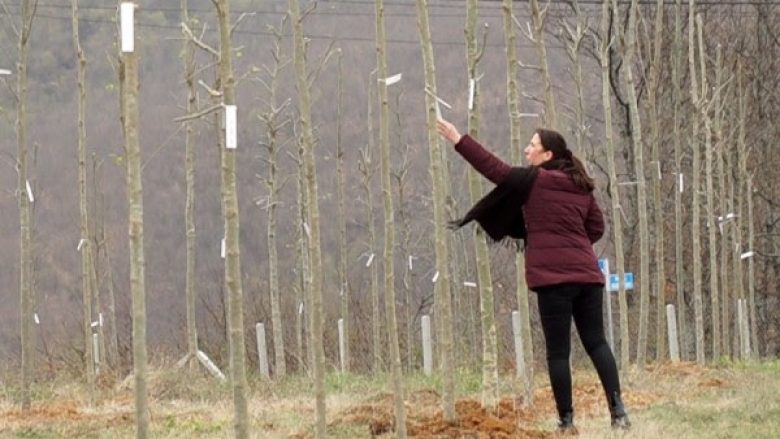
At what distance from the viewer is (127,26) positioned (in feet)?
20.2

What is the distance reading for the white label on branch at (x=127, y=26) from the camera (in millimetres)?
6144

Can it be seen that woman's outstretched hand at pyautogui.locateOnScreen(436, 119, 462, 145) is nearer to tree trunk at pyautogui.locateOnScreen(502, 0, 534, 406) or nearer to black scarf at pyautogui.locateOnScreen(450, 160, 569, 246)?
black scarf at pyautogui.locateOnScreen(450, 160, 569, 246)

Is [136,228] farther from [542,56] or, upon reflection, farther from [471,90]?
[542,56]

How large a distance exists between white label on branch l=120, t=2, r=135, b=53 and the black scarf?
90.1 inches

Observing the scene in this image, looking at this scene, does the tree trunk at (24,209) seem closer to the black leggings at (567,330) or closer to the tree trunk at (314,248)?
the tree trunk at (314,248)

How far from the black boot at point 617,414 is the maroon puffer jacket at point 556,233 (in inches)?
27.8

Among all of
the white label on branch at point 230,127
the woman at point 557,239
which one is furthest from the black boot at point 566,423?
the white label on branch at point 230,127

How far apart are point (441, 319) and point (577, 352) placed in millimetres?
19549

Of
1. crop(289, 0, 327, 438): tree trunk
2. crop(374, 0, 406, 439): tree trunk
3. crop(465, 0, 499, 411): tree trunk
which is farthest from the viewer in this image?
crop(465, 0, 499, 411): tree trunk

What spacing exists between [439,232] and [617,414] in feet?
5.06

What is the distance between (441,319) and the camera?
26.1 ft

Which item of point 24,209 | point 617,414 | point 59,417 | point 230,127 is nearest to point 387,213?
point 617,414

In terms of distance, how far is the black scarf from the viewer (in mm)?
7691

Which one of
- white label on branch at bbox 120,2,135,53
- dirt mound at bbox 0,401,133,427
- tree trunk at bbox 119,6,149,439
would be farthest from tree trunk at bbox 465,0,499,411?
dirt mound at bbox 0,401,133,427
